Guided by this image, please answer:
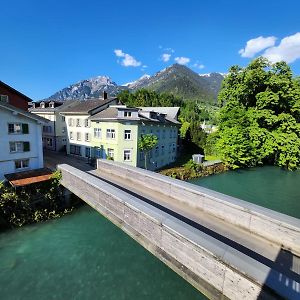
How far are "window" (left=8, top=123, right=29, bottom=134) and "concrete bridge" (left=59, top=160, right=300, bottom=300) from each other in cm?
921

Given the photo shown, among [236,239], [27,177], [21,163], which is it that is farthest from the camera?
[21,163]

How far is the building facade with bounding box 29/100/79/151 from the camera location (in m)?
39.2

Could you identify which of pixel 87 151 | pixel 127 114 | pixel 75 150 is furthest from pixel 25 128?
pixel 75 150

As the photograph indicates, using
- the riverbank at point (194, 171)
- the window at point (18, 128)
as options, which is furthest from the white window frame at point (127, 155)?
the window at point (18, 128)

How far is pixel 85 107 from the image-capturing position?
3638cm

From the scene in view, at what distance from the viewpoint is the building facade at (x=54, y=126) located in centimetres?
3925

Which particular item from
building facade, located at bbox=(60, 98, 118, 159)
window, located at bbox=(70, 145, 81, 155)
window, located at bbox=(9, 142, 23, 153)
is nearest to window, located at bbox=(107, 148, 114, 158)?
building facade, located at bbox=(60, 98, 118, 159)

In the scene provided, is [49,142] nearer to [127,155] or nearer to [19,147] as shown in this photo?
[127,155]

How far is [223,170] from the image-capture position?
37.2 meters

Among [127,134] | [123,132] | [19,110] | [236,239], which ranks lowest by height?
[236,239]

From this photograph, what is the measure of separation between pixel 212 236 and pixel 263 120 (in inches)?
1287

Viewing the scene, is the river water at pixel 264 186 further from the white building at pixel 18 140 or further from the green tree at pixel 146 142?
the white building at pixel 18 140

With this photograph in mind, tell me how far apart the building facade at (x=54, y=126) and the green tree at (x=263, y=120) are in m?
27.0

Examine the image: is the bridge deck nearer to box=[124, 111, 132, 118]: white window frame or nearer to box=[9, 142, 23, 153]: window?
box=[9, 142, 23, 153]: window
